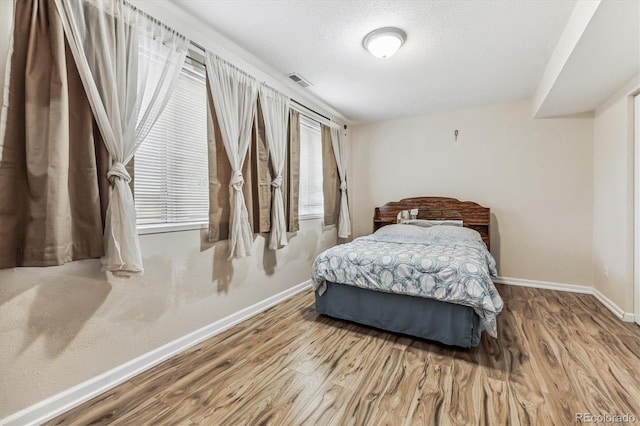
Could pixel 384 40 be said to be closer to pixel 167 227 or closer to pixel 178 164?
pixel 178 164

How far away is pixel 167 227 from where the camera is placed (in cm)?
197

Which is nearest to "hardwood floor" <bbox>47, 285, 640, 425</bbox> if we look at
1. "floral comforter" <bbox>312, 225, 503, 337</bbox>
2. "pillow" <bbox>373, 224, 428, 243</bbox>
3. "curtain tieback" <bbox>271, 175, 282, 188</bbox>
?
"floral comforter" <bbox>312, 225, 503, 337</bbox>

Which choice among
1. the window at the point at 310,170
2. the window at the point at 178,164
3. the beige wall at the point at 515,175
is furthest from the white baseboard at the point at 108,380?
the beige wall at the point at 515,175

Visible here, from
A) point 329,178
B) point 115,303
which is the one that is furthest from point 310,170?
point 115,303

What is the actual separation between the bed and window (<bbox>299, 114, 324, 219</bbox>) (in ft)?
3.30

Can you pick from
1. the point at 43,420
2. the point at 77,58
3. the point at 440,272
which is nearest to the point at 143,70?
the point at 77,58

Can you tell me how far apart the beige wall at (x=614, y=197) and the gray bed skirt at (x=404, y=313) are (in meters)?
1.82

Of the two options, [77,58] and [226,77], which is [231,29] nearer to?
[226,77]

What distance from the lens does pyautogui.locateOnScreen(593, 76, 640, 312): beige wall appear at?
246 cm

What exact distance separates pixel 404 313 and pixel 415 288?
26 centimetres

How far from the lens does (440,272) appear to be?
2047 millimetres

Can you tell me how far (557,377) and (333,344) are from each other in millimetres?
1475

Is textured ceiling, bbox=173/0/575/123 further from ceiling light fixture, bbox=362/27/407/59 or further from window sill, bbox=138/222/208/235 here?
window sill, bbox=138/222/208/235

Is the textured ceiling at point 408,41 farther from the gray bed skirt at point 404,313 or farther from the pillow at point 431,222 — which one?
the gray bed skirt at point 404,313
